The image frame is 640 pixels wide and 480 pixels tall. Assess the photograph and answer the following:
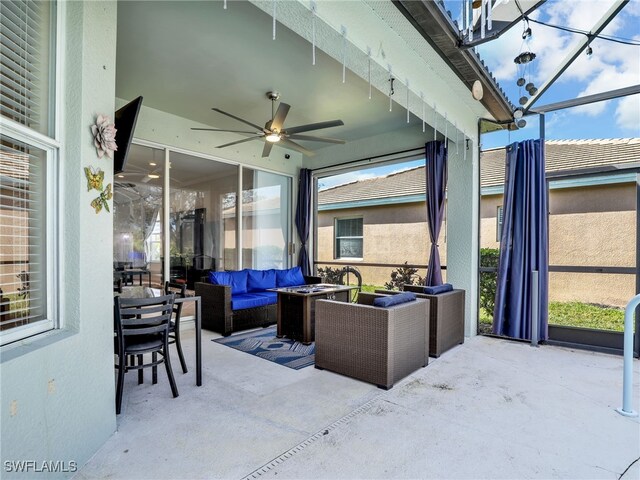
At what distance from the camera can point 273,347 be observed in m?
4.09

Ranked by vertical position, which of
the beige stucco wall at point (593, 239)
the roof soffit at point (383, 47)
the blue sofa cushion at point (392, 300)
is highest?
the roof soffit at point (383, 47)

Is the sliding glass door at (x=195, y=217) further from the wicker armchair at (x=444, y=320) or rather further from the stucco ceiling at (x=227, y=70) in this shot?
the wicker armchair at (x=444, y=320)

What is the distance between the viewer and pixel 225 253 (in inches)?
239

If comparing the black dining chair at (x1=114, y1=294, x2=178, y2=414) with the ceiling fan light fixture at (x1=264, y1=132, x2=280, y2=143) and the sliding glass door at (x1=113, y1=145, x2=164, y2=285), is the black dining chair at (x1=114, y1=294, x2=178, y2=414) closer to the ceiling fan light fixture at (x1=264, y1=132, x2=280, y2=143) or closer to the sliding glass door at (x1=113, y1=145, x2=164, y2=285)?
the ceiling fan light fixture at (x1=264, y1=132, x2=280, y2=143)

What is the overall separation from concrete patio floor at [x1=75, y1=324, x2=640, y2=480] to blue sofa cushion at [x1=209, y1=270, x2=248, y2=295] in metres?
1.74

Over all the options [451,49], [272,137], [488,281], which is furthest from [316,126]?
[488,281]

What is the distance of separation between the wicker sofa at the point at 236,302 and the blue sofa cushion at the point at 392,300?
2318mm

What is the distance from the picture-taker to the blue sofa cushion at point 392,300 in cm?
304

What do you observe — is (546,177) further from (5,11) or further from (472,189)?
(5,11)

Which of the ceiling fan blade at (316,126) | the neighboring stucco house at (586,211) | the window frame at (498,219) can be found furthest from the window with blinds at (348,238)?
the ceiling fan blade at (316,126)

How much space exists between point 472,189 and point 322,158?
3.06 metres

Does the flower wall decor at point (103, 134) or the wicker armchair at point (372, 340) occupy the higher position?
the flower wall decor at point (103, 134)

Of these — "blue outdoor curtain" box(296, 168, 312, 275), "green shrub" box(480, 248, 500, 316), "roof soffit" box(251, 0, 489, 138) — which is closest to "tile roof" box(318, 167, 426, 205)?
"blue outdoor curtain" box(296, 168, 312, 275)

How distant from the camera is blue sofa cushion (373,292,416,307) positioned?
3.04 meters
